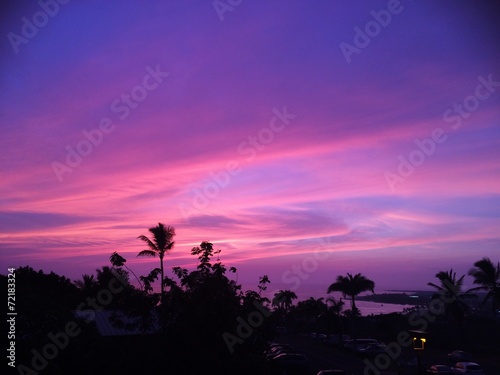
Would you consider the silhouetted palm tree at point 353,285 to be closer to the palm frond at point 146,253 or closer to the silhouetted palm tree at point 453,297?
the silhouetted palm tree at point 453,297

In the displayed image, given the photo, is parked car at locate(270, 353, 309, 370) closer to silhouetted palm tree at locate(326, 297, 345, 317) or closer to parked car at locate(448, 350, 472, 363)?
parked car at locate(448, 350, 472, 363)

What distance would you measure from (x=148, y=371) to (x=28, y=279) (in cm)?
3727

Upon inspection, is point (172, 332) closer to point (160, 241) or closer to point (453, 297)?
point (160, 241)

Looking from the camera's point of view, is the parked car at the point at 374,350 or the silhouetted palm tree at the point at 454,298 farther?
the silhouetted palm tree at the point at 454,298

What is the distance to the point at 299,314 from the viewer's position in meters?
75.2

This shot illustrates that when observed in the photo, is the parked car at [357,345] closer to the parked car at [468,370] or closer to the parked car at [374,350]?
the parked car at [374,350]

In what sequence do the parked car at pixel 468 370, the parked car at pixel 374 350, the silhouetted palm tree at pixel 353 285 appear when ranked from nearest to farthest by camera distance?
the parked car at pixel 468 370 → the parked car at pixel 374 350 → the silhouetted palm tree at pixel 353 285

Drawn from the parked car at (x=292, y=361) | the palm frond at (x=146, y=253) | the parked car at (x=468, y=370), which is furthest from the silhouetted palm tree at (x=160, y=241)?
the parked car at (x=468, y=370)

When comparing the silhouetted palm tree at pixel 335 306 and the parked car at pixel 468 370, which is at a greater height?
the silhouetted palm tree at pixel 335 306

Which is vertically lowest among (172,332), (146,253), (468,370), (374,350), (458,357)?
(458,357)

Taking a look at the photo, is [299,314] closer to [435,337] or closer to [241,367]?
[435,337]

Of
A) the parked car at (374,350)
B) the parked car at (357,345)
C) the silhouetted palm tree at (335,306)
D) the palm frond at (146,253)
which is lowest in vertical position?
the parked car at (357,345)

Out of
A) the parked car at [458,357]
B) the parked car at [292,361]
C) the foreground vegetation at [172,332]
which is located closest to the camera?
the foreground vegetation at [172,332]

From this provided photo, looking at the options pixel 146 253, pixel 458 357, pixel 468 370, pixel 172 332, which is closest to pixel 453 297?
pixel 458 357
